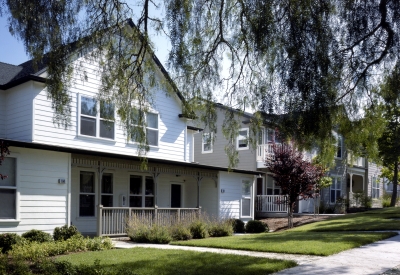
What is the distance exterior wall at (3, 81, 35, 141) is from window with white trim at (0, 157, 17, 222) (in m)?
2.20

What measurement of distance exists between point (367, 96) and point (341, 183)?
2768 cm

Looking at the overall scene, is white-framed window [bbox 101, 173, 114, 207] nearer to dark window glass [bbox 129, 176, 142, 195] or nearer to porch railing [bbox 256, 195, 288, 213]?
dark window glass [bbox 129, 176, 142, 195]

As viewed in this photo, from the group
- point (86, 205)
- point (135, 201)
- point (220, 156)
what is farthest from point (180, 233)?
point (220, 156)

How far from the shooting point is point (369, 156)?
980cm

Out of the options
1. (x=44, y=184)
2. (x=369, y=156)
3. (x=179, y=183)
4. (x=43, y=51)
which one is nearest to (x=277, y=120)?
(x=369, y=156)

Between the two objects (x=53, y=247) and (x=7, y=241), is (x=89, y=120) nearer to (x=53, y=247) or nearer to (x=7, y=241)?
(x=7, y=241)

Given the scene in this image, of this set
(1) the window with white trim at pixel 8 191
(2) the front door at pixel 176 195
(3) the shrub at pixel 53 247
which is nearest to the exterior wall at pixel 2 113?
(1) the window with white trim at pixel 8 191

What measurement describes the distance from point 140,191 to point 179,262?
431 inches

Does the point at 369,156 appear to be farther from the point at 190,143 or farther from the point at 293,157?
the point at 190,143

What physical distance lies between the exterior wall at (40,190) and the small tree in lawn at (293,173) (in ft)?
35.3

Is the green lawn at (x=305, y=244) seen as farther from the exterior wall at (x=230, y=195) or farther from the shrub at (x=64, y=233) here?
the exterior wall at (x=230, y=195)

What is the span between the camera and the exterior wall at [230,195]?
75.2 feet

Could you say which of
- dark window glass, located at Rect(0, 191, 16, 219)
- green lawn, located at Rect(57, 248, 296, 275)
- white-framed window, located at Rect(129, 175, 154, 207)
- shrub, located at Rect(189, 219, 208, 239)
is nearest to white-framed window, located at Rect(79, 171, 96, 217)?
white-framed window, located at Rect(129, 175, 154, 207)

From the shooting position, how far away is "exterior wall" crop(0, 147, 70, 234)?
47.2 ft
